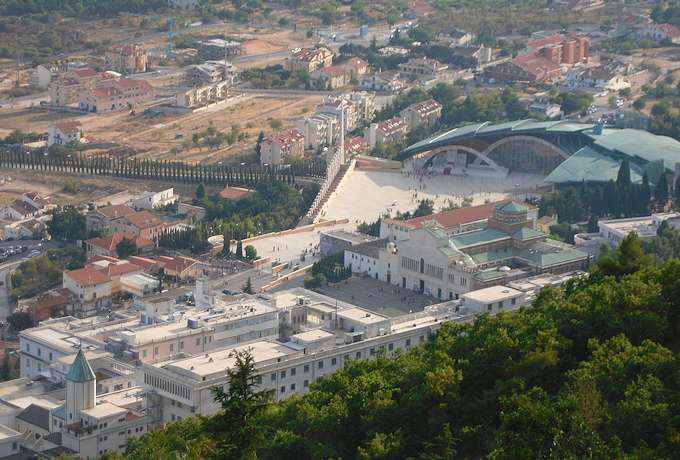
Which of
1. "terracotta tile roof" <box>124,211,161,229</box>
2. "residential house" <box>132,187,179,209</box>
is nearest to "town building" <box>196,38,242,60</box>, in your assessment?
"residential house" <box>132,187,179,209</box>

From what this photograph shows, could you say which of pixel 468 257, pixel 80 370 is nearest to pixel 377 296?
pixel 468 257

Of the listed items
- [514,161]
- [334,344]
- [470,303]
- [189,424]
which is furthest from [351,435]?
[514,161]

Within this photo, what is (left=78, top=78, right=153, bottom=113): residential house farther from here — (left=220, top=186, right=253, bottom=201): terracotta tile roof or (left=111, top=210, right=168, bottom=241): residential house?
(left=111, top=210, right=168, bottom=241): residential house

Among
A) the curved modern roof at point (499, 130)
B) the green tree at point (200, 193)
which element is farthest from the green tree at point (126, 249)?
the curved modern roof at point (499, 130)

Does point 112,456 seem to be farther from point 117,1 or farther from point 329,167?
point 117,1

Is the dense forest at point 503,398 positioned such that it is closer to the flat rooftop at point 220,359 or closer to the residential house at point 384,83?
the flat rooftop at point 220,359

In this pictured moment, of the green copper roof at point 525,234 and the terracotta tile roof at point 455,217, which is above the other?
the green copper roof at point 525,234
